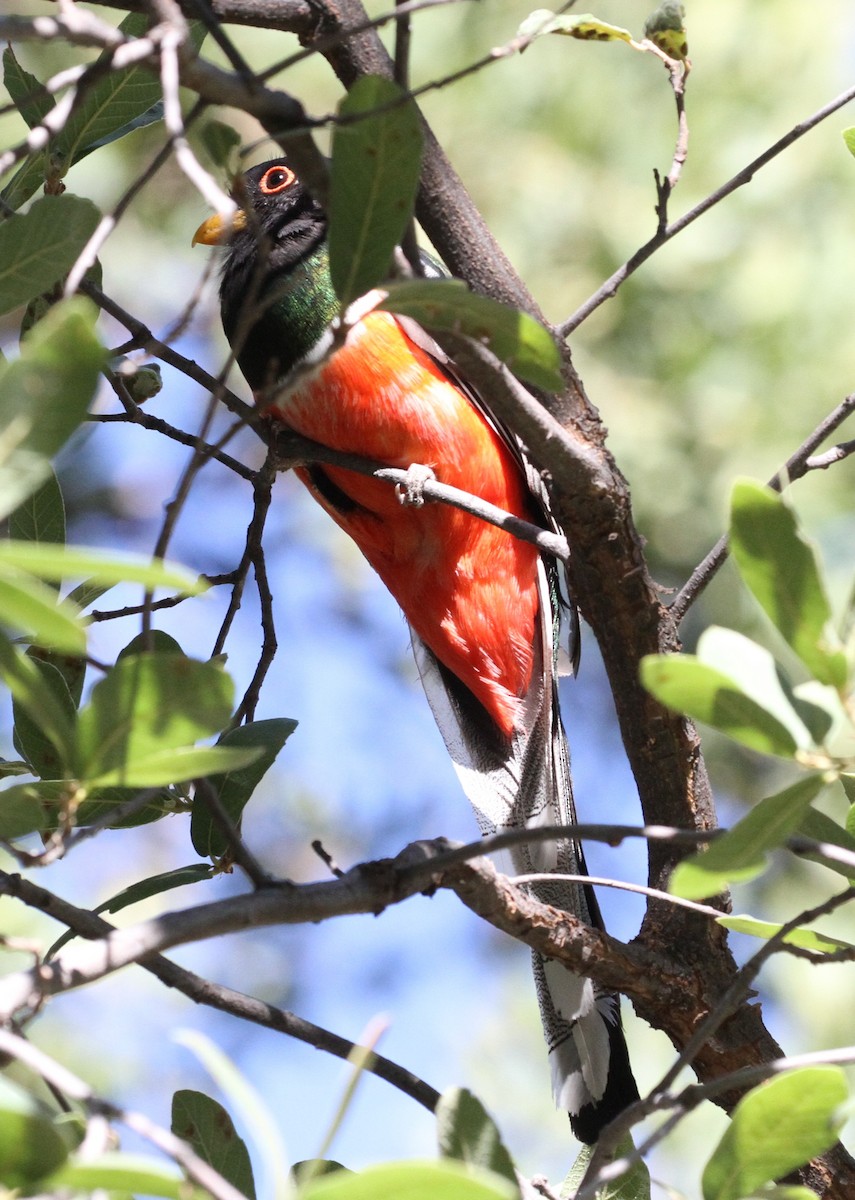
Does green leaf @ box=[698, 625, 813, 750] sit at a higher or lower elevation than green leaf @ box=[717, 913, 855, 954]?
higher

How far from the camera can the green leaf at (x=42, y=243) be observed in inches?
56.1

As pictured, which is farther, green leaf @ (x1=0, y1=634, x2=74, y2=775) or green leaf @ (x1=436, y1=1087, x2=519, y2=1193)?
green leaf @ (x1=436, y1=1087, x2=519, y2=1193)

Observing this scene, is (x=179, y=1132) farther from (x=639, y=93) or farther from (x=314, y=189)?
(x=639, y=93)

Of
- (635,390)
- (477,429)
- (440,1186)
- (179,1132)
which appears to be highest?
(635,390)

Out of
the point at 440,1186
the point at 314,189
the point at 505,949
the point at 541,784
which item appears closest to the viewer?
the point at 440,1186

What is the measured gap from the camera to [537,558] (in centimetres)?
378

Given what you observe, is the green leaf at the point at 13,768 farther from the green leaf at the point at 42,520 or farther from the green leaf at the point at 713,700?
the green leaf at the point at 713,700

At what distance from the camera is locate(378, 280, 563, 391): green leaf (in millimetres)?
1385

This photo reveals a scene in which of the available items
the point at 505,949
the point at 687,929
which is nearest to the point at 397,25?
the point at 687,929

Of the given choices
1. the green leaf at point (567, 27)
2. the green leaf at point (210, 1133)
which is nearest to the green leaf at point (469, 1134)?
the green leaf at point (210, 1133)

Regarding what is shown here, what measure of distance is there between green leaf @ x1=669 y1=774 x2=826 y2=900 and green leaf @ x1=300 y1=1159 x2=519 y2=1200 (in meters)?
0.34

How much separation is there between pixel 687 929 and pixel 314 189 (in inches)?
57.8

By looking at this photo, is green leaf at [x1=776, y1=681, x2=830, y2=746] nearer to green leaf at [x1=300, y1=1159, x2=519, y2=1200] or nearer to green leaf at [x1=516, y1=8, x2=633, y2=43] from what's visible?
green leaf at [x1=300, y1=1159, x2=519, y2=1200]

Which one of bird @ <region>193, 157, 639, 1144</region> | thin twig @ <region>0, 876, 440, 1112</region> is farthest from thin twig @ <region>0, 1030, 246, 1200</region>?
bird @ <region>193, 157, 639, 1144</region>
